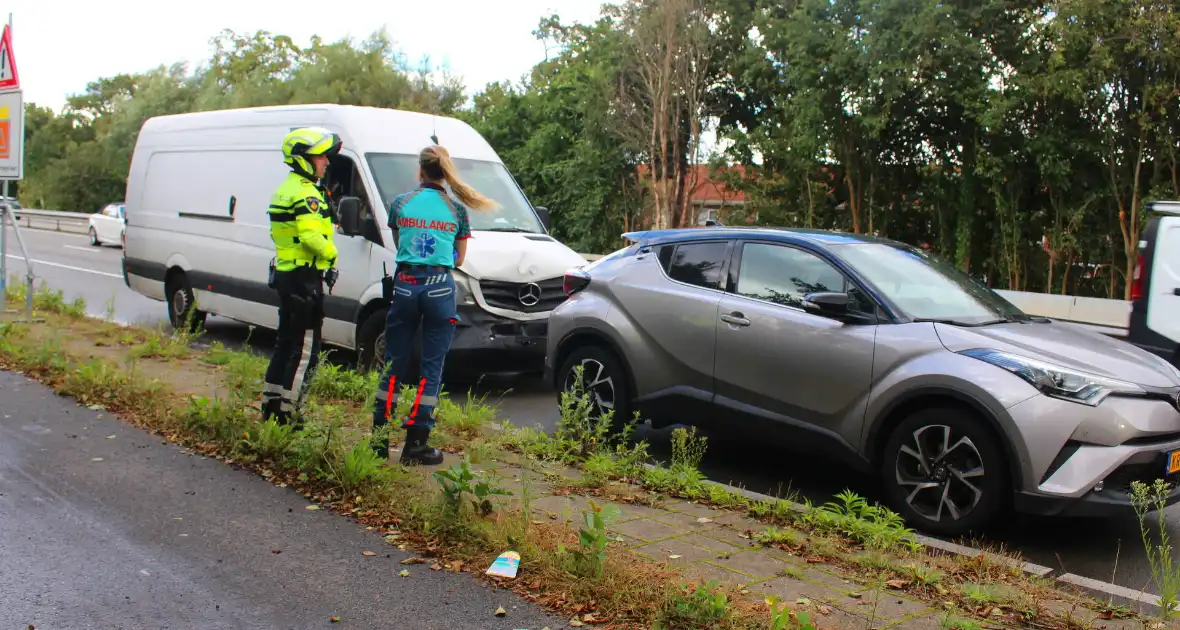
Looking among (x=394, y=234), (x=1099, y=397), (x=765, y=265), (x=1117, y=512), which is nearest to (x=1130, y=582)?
(x=1117, y=512)

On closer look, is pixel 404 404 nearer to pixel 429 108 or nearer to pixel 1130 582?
pixel 1130 582

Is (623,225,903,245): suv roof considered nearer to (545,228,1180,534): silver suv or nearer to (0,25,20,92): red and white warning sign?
(545,228,1180,534): silver suv

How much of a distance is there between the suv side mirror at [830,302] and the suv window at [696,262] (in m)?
0.98

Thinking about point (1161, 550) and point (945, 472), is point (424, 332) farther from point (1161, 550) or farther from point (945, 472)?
point (1161, 550)

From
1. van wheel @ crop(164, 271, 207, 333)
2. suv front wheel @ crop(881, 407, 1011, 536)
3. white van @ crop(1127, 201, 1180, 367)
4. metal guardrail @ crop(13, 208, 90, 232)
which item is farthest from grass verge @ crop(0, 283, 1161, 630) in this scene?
metal guardrail @ crop(13, 208, 90, 232)

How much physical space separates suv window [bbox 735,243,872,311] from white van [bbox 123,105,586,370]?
2.79 meters

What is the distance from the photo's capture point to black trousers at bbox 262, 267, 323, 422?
6.42 metres

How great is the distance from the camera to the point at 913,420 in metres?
5.67

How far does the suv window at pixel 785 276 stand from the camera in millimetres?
6391

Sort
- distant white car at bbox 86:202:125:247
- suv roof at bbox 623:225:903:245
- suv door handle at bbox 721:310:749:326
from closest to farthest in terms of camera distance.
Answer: suv door handle at bbox 721:310:749:326 → suv roof at bbox 623:225:903:245 → distant white car at bbox 86:202:125:247

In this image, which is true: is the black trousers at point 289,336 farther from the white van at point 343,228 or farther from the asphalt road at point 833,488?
the asphalt road at point 833,488

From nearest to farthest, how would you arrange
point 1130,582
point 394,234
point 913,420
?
point 1130,582 < point 913,420 < point 394,234

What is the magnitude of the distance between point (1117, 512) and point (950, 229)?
17075mm

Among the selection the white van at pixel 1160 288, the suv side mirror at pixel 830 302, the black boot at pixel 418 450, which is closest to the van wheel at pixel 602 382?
the black boot at pixel 418 450
